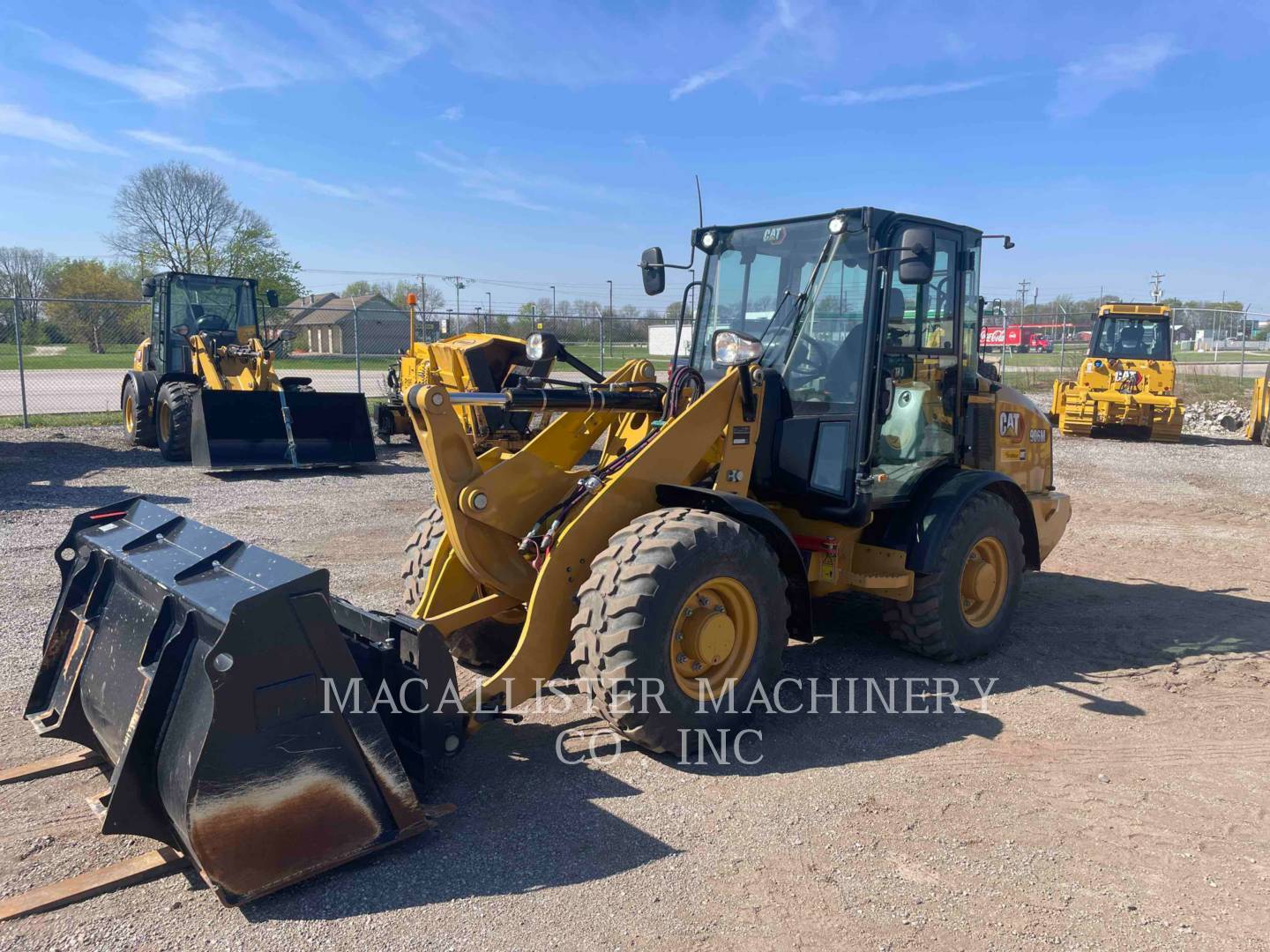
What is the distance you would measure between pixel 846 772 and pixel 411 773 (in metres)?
1.89

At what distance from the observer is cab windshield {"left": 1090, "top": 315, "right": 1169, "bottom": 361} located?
60.1 feet

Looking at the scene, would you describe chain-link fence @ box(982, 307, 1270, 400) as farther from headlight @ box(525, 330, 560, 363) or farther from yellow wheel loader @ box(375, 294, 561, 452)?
headlight @ box(525, 330, 560, 363)

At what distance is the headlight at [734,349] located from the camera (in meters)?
4.95

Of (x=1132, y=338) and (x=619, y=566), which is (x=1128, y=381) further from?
(x=619, y=566)

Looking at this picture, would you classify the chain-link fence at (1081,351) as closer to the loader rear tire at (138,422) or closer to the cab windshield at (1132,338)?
the cab windshield at (1132,338)

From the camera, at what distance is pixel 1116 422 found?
Result: 18203mm

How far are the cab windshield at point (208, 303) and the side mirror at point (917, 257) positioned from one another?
13.1 metres

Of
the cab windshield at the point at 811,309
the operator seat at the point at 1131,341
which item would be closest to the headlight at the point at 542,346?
the cab windshield at the point at 811,309

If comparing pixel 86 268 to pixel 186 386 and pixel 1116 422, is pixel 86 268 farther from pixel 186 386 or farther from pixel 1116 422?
pixel 1116 422

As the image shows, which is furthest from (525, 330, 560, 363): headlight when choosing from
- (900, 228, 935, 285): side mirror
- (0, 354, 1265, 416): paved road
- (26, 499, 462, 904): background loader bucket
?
(0, 354, 1265, 416): paved road

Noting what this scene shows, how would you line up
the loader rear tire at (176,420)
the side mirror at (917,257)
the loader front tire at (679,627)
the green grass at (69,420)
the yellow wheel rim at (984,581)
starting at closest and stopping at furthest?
the loader front tire at (679,627), the side mirror at (917,257), the yellow wheel rim at (984,581), the loader rear tire at (176,420), the green grass at (69,420)

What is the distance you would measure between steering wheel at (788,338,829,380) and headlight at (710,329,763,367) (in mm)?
212

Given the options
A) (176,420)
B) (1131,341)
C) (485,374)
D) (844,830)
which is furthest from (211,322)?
(1131,341)

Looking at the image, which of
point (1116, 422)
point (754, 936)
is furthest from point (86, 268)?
point (754, 936)
